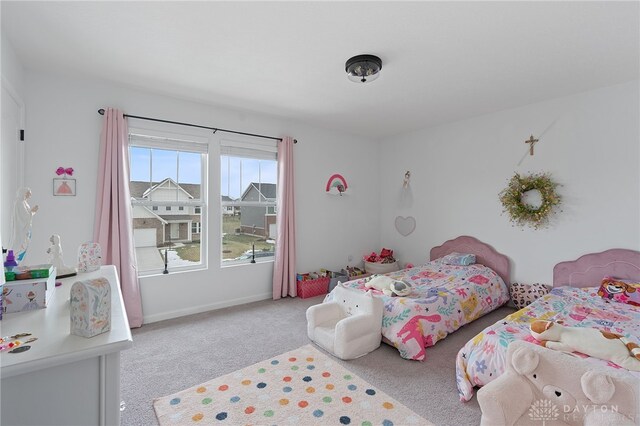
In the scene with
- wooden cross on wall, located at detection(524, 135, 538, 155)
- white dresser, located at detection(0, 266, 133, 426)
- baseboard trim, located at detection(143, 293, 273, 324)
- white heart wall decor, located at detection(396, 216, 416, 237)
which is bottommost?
baseboard trim, located at detection(143, 293, 273, 324)

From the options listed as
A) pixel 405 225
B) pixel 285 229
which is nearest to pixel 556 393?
pixel 285 229

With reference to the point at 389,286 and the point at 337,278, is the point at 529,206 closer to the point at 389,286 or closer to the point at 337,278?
the point at 389,286

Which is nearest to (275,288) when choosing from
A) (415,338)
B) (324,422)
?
(415,338)

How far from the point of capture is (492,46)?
224cm

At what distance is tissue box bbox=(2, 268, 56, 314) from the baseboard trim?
2.07 m

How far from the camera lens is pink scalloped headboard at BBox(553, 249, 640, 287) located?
2.83 m

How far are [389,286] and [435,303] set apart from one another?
44 centimetres

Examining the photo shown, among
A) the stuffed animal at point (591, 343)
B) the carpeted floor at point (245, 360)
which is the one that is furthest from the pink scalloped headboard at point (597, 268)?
the stuffed animal at point (591, 343)

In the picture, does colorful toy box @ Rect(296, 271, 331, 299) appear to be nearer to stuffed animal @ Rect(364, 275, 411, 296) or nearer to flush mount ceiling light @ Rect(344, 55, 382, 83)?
stuffed animal @ Rect(364, 275, 411, 296)

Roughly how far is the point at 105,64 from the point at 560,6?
3367mm

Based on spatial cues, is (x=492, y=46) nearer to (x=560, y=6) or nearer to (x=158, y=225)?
(x=560, y=6)

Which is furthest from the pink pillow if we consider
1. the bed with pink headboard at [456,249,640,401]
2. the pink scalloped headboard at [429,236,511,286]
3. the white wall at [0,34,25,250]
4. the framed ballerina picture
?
the framed ballerina picture

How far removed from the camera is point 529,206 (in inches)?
136

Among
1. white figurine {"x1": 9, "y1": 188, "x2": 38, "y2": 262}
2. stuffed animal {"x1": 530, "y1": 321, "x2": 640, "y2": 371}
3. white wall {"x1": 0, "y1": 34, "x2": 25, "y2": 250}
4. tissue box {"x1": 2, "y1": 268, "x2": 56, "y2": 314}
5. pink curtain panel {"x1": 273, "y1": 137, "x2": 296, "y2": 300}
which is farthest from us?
pink curtain panel {"x1": 273, "y1": 137, "x2": 296, "y2": 300}
